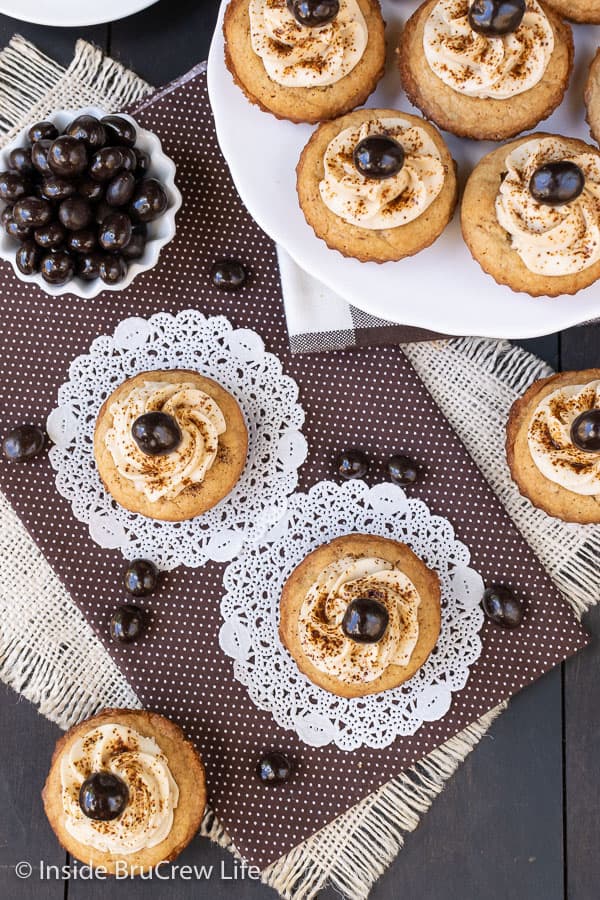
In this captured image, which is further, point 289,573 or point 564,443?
point 289,573

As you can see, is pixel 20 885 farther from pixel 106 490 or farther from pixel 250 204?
pixel 250 204

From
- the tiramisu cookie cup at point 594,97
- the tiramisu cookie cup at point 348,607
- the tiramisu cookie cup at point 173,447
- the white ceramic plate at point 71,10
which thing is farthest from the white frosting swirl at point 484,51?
the tiramisu cookie cup at point 348,607

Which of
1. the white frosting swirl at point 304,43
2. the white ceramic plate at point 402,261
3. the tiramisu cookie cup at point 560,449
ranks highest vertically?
the white frosting swirl at point 304,43

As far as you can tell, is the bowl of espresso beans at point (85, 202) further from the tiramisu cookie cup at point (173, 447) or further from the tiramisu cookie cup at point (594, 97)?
the tiramisu cookie cup at point (594, 97)

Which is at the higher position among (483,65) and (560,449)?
(483,65)

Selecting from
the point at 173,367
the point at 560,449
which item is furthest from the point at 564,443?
the point at 173,367

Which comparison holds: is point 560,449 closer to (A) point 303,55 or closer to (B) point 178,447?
(B) point 178,447
